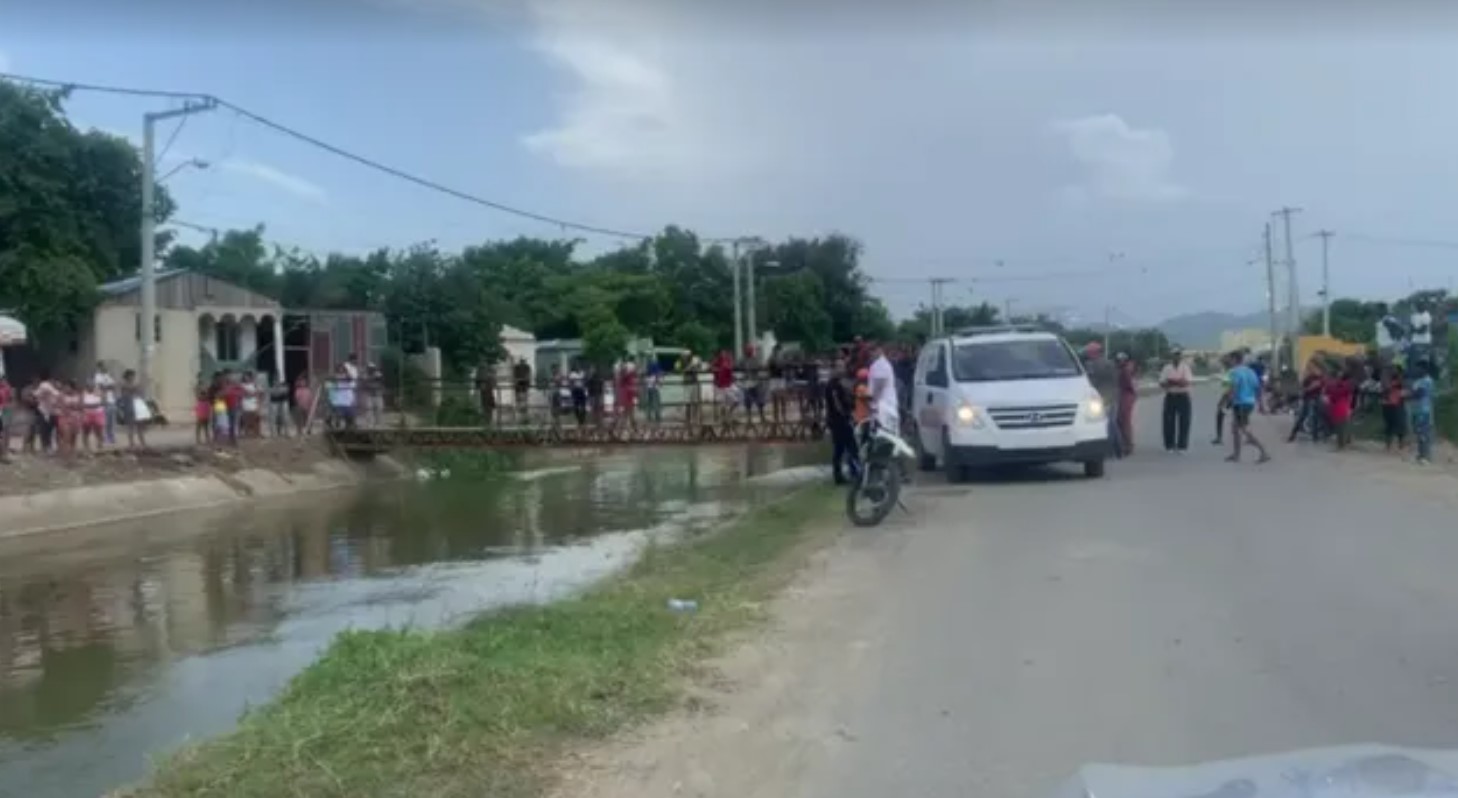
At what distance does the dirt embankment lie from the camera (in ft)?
85.9

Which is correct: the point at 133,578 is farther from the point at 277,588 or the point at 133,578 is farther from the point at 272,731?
the point at 272,731

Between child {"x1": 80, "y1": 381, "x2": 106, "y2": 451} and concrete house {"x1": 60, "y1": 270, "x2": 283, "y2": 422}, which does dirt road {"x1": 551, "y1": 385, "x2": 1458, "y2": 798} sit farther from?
concrete house {"x1": 60, "y1": 270, "x2": 283, "y2": 422}

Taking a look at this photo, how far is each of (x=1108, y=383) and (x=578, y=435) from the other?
14.1 metres

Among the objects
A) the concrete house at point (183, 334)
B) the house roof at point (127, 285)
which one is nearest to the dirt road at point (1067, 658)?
the concrete house at point (183, 334)

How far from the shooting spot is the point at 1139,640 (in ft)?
29.1

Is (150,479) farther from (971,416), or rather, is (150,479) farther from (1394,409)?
(1394,409)

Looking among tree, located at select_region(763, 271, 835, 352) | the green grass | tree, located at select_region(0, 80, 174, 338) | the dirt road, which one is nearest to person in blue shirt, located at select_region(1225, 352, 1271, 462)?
the dirt road

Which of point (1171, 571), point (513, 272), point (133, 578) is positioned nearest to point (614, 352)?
point (513, 272)

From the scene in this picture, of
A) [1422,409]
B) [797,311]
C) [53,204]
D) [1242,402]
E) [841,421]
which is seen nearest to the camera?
[841,421]

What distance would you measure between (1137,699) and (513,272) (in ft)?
240

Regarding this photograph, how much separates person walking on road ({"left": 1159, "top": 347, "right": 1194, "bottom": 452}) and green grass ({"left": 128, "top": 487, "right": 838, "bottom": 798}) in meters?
13.3

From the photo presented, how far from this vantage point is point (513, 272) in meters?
79.1

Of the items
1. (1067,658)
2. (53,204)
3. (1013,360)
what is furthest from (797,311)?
(1067,658)

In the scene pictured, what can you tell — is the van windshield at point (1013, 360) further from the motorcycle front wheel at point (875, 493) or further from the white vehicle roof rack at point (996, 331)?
the motorcycle front wheel at point (875, 493)
